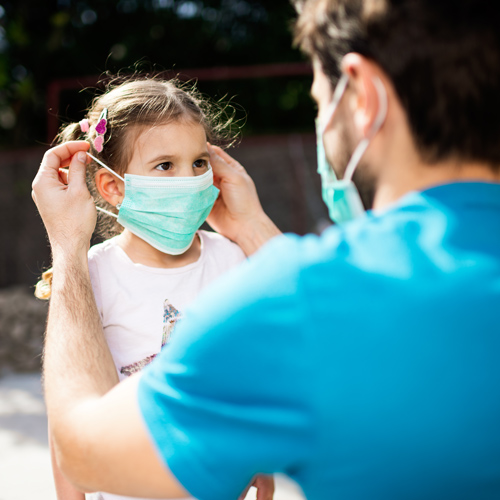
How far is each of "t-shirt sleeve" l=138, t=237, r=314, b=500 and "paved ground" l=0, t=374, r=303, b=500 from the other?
Result: 7.25 feet

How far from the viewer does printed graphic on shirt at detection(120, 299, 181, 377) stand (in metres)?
1.86

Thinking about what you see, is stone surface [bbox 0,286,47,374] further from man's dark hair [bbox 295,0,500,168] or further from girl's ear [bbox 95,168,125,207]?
man's dark hair [bbox 295,0,500,168]

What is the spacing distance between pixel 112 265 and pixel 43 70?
7900mm

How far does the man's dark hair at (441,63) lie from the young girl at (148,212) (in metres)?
1.09

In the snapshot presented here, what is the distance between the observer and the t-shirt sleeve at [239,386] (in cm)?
88

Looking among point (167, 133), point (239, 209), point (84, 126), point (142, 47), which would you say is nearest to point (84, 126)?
point (84, 126)

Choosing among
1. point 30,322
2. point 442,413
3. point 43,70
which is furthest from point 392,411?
point 43,70

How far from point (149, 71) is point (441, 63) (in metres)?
7.75

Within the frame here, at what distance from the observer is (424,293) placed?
862 millimetres

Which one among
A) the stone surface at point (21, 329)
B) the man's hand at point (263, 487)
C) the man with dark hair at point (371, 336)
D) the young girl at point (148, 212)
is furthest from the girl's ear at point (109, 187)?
the stone surface at point (21, 329)

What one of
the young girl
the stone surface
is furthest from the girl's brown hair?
the stone surface

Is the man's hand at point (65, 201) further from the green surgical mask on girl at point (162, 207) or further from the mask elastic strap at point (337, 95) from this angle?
the mask elastic strap at point (337, 95)

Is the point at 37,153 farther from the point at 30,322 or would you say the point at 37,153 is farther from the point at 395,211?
the point at 395,211

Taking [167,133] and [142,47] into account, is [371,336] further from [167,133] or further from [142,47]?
[142,47]
